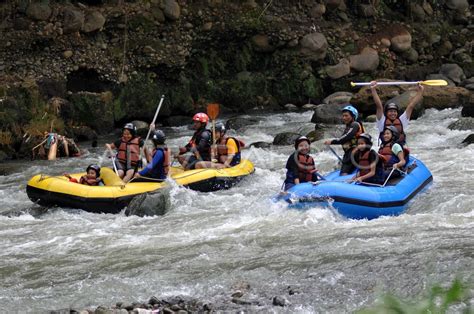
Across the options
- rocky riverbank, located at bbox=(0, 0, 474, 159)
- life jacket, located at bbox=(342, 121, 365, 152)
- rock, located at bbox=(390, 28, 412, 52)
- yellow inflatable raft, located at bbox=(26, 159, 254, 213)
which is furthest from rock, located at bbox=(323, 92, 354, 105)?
yellow inflatable raft, located at bbox=(26, 159, 254, 213)

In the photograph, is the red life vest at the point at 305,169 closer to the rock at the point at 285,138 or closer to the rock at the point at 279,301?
the rock at the point at 279,301

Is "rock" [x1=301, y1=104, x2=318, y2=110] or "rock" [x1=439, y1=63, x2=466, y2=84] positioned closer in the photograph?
"rock" [x1=301, y1=104, x2=318, y2=110]

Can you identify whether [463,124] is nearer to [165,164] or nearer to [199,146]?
[199,146]

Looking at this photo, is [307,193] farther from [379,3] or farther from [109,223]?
[379,3]

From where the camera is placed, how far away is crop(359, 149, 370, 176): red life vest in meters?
7.64

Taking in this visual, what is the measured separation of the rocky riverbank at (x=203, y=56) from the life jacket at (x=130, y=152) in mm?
4038

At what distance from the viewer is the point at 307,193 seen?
23.7 ft

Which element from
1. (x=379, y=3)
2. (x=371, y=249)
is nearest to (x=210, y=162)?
(x=371, y=249)

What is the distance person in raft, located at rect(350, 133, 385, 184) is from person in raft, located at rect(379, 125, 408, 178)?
0.31ft

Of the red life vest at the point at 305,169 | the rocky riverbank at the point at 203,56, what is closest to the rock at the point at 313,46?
the rocky riverbank at the point at 203,56

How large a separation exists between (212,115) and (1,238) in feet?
13.8

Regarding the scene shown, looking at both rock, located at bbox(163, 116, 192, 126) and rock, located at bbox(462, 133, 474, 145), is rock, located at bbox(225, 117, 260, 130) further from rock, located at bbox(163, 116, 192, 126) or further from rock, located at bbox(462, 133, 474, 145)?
rock, located at bbox(462, 133, 474, 145)

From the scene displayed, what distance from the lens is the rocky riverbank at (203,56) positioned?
563 inches

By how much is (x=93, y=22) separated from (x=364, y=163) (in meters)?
9.55
